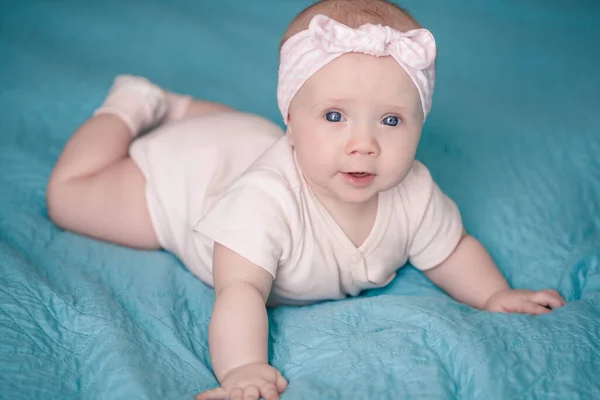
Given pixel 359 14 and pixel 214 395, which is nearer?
pixel 214 395

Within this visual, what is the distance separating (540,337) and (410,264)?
1.39 ft

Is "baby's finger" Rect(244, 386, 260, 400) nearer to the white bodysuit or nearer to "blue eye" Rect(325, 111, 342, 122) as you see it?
the white bodysuit

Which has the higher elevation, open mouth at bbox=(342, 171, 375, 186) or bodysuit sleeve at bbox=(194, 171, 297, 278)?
open mouth at bbox=(342, 171, 375, 186)

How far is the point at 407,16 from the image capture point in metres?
1.33

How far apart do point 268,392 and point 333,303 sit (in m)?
0.38

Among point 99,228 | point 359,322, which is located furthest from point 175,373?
point 99,228

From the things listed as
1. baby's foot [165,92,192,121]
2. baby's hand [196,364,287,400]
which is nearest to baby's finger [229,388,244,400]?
baby's hand [196,364,287,400]

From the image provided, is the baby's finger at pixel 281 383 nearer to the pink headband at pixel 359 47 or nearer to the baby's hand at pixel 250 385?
the baby's hand at pixel 250 385

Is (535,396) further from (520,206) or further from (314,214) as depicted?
(520,206)

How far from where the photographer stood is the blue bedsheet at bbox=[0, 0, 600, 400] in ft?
3.73

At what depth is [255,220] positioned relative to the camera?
1300 millimetres

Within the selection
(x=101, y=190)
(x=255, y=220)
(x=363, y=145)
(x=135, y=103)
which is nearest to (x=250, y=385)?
(x=255, y=220)

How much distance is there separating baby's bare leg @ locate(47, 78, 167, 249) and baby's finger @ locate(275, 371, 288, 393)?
0.57 metres

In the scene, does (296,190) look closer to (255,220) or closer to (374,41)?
(255,220)
